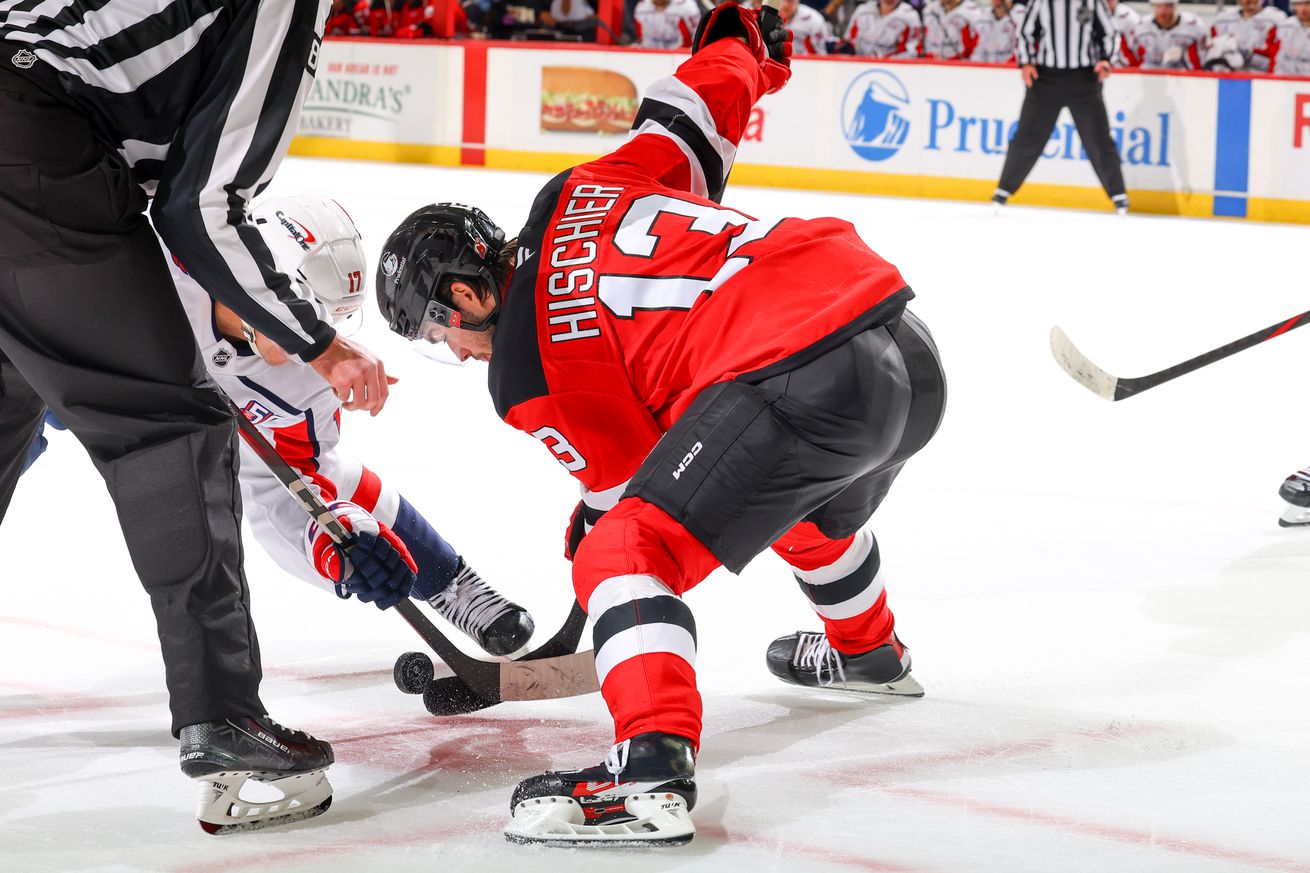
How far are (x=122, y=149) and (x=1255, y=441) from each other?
3565 mm

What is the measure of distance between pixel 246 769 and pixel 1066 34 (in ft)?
30.0

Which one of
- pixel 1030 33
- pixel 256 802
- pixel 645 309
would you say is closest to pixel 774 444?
pixel 645 309

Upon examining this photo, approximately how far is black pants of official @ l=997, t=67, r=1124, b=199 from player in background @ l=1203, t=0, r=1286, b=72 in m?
1.46

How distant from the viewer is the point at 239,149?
6.32 ft

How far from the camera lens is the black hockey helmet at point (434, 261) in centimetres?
231

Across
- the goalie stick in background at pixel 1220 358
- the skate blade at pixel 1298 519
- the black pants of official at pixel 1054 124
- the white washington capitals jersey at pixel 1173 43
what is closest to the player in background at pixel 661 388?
the goalie stick in background at pixel 1220 358

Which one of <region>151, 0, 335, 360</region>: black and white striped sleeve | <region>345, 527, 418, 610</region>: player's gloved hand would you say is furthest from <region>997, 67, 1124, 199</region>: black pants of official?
<region>151, 0, 335, 360</region>: black and white striped sleeve

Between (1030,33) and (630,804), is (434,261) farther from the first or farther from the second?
(1030,33)

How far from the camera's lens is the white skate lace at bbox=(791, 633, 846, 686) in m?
2.69

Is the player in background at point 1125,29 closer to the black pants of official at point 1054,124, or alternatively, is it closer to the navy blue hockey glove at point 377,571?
the black pants of official at point 1054,124

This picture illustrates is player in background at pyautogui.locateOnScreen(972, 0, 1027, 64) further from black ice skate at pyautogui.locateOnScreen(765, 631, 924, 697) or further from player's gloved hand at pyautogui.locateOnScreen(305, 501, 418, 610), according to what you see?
player's gloved hand at pyautogui.locateOnScreen(305, 501, 418, 610)

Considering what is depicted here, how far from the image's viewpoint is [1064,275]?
7.54 m

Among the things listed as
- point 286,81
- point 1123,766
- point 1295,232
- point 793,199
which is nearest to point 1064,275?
point 1295,232

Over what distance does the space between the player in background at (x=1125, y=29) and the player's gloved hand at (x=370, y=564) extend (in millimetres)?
9874
